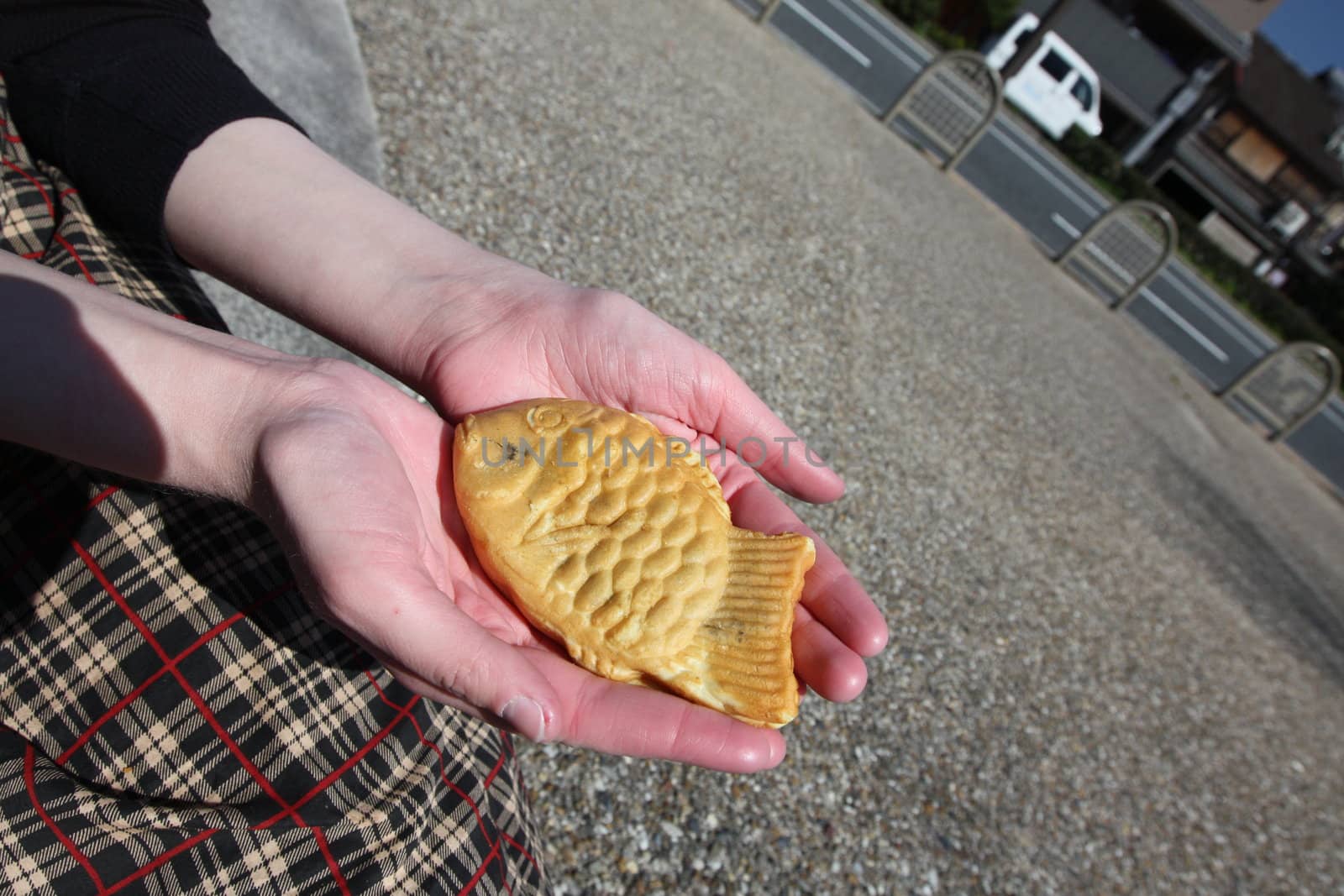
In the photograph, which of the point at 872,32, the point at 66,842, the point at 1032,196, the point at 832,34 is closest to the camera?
the point at 66,842

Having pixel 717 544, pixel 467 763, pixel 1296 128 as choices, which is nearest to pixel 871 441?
pixel 717 544

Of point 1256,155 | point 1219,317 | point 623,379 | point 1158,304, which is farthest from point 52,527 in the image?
point 1256,155

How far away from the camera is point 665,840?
322 centimetres

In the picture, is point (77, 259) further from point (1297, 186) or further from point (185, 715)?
point (1297, 186)

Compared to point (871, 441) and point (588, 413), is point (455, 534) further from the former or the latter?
point (871, 441)

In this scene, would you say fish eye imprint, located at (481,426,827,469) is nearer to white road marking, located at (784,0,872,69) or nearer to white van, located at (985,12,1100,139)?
white road marking, located at (784,0,872,69)

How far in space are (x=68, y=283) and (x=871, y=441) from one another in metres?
5.18

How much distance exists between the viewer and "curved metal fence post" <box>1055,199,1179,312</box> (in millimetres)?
10914

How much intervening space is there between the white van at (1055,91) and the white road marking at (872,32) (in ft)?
28.3

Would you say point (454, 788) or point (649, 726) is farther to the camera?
point (454, 788)

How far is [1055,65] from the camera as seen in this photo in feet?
72.0

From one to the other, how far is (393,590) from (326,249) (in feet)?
4.03

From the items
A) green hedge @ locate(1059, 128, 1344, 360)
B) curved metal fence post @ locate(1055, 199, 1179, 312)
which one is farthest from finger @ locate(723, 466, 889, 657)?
green hedge @ locate(1059, 128, 1344, 360)

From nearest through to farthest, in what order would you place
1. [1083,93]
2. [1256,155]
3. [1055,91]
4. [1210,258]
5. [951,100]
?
[951,100]
[1210,258]
[1055,91]
[1083,93]
[1256,155]
